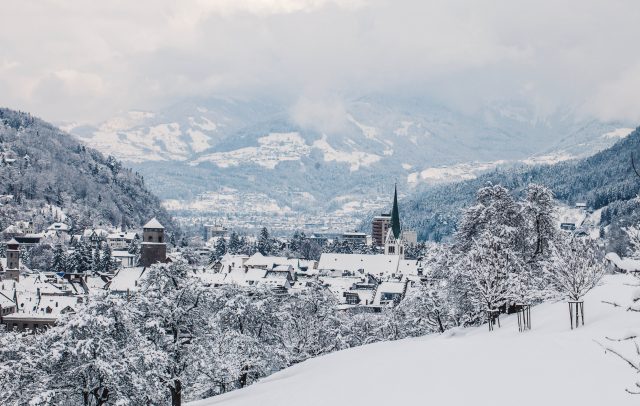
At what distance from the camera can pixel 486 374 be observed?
3081cm

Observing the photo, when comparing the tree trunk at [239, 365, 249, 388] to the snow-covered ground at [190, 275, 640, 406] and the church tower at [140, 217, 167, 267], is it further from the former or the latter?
the church tower at [140, 217, 167, 267]

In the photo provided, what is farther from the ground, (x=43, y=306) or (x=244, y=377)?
(x=43, y=306)

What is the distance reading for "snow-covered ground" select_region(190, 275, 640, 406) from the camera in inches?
1032

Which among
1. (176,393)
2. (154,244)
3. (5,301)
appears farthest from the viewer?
(154,244)

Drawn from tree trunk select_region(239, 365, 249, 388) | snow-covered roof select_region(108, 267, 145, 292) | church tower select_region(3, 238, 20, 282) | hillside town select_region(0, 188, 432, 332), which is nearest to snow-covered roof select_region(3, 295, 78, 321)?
hillside town select_region(0, 188, 432, 332)

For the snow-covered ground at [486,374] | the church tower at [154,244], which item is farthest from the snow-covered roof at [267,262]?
the snow-covered ground at [486,374]

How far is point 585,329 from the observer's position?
3806cm

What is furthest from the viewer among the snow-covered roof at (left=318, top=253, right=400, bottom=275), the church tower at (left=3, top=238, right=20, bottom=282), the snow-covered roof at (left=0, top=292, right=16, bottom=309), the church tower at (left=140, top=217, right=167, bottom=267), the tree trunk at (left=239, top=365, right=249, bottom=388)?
the snow-covered roof at (left=318, top=253, right=400, bottom=275)

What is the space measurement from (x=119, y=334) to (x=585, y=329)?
2403 cm

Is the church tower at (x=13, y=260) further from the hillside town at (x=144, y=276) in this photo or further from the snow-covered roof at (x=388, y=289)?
the snow-covered roof at (x=388, y=289)

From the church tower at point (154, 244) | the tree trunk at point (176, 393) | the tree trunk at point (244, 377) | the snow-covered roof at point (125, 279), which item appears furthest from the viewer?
the church tower at point (154, 244)

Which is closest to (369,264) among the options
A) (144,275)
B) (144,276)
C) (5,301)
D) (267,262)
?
(267,262)

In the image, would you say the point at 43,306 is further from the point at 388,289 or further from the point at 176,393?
the point at 176,393

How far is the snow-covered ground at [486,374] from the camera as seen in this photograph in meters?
26.2
